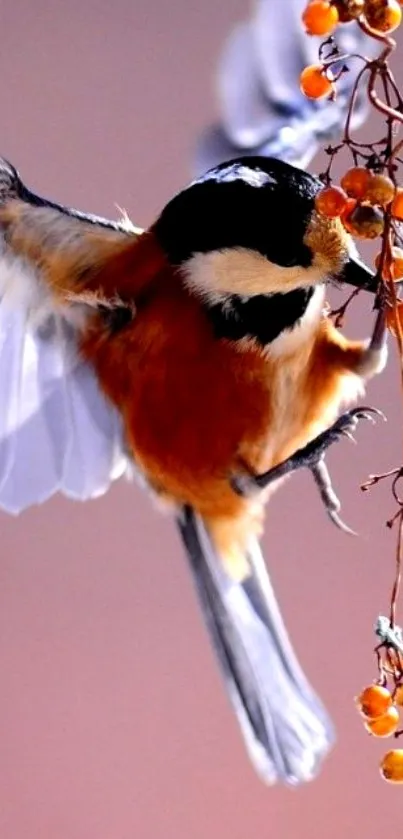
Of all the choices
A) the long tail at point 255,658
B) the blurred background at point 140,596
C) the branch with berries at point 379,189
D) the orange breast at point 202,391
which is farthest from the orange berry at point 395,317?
the blurred background at point 140,596

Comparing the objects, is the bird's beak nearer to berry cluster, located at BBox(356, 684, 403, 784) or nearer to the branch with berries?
the branch with berries

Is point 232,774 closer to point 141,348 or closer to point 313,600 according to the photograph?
point 313,600

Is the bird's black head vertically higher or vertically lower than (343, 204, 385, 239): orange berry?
lower

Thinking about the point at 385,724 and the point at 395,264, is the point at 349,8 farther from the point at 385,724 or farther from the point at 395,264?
the point at 385,724

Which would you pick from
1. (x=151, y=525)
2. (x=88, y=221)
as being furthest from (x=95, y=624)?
(x=88, y=221)

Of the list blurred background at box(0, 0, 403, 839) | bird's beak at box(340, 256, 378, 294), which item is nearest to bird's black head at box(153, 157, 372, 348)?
bird's beak at box(340, 256, 378, 294)
